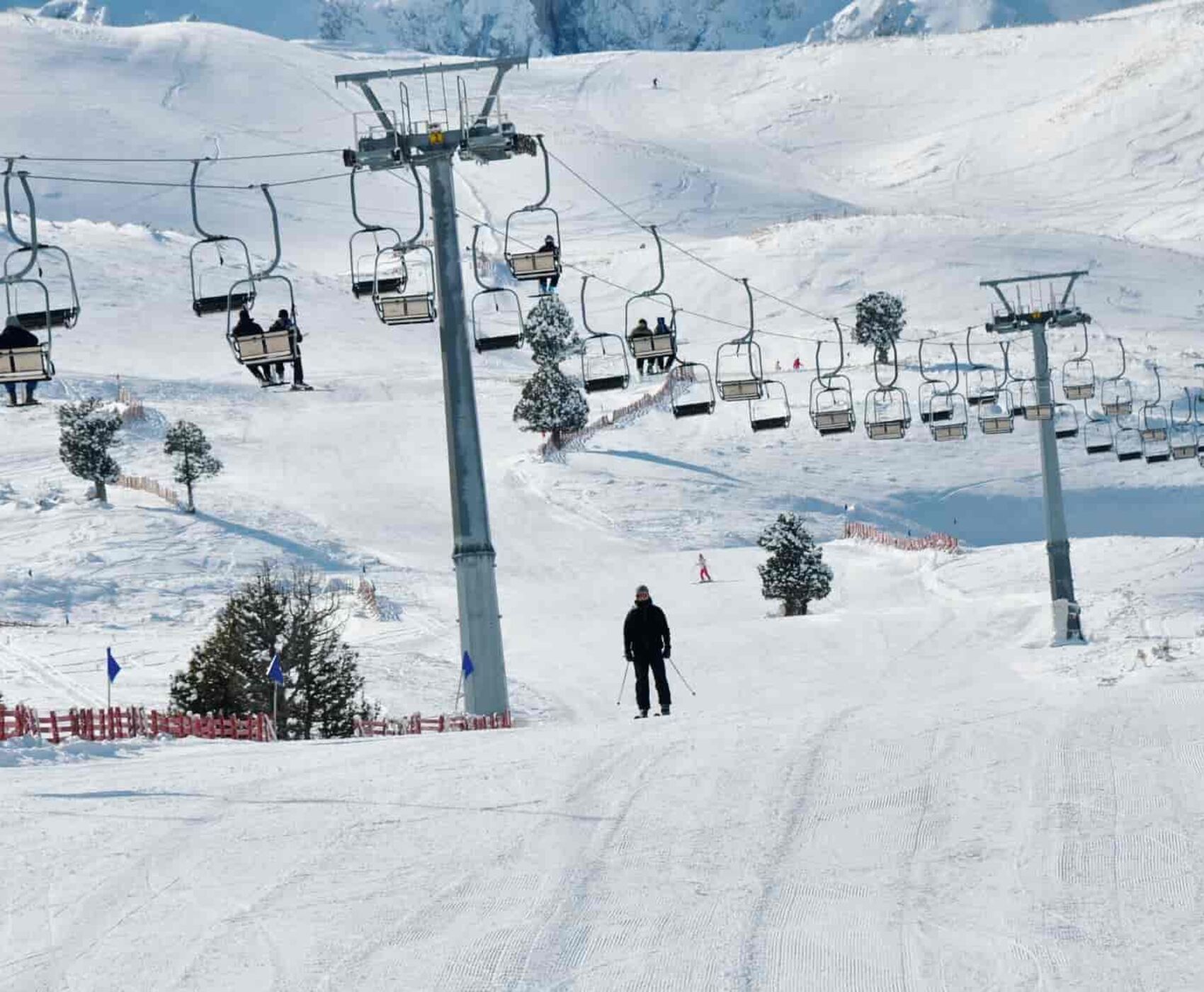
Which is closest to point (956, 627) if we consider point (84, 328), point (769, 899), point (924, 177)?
point (769, 899)

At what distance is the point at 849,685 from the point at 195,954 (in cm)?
2174

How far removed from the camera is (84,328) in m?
94.2

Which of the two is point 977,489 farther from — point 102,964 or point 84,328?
point 102,964

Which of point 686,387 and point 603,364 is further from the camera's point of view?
point 603,364

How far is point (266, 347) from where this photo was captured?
20125 millimetres

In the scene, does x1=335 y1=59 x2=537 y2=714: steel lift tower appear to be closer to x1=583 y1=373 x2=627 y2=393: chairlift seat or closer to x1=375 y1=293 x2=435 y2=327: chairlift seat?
x1=375 y1=293 x2=435 y2=327: chairlift seat

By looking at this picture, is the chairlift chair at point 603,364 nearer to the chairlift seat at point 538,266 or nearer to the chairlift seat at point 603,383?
the chairlift seat at point 603,383

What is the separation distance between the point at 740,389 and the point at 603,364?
177 ft

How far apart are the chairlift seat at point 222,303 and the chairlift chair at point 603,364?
495 centimetres

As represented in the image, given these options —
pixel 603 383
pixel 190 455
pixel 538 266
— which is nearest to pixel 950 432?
pixel 603 383

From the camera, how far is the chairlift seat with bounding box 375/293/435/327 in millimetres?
21734

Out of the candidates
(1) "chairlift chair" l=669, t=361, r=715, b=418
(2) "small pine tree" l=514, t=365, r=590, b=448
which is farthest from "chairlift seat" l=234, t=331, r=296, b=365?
(1) "chairlift chair" l=669, t=361, r=715, b=418

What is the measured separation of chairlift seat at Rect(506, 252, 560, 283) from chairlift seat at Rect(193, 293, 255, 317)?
12.7ft

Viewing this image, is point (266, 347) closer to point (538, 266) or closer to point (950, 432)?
point (538, 266)
